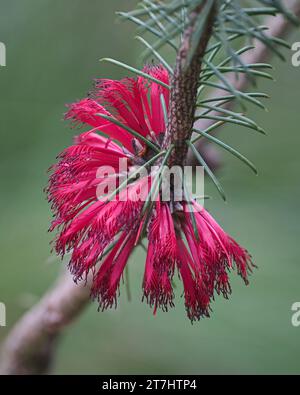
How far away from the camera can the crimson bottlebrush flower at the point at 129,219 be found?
462mm

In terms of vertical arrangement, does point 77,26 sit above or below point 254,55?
above

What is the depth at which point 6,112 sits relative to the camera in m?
1.32

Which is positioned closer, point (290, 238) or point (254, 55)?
point (254, 55)

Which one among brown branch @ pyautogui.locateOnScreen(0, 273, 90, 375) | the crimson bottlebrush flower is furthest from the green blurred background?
the crimson bottlebrush flower

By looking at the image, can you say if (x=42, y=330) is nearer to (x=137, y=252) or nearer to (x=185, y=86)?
(x=137, y=252)

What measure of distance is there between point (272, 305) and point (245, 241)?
142 millimetres

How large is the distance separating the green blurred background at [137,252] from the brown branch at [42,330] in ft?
0.33

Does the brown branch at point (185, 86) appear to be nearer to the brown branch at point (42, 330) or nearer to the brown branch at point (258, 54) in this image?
the brown branch at point (258, 54)

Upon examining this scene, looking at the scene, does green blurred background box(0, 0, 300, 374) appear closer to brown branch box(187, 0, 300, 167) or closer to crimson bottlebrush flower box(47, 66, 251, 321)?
brown branch box(187, 0, 300, 167)

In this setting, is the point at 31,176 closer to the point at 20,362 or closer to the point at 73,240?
the point at 20,362

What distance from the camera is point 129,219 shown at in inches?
18.0

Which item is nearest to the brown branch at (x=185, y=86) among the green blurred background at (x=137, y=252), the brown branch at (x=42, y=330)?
the brown branch at (x=42, y=330)

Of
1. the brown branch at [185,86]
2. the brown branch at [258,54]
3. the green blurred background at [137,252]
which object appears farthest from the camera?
the green blurred background at [137,252]
